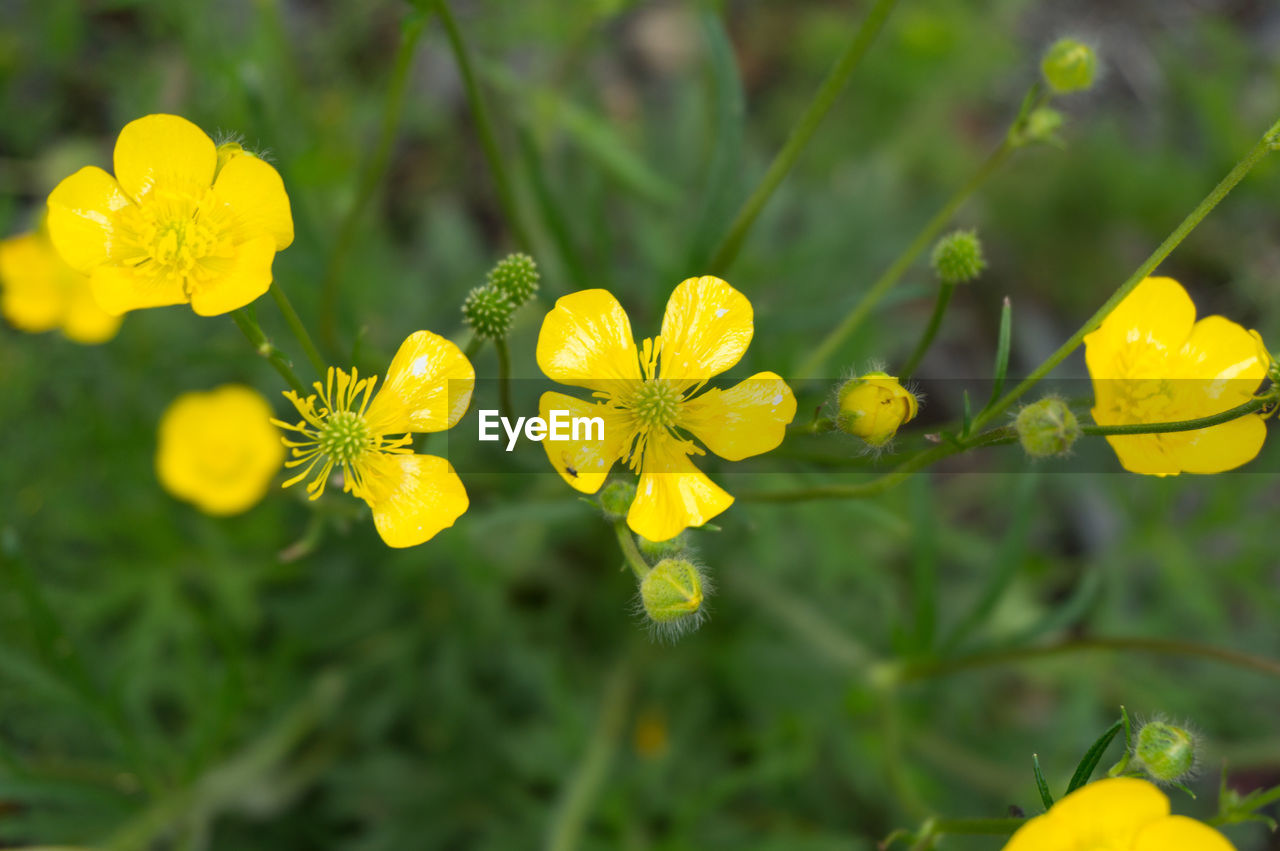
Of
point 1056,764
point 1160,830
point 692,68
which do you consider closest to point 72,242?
point 1160,830

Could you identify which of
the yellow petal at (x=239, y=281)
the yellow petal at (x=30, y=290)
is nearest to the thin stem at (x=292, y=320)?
the yellow petal at (x=239, y=281)

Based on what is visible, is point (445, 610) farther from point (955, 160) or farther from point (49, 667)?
point (955, 160)

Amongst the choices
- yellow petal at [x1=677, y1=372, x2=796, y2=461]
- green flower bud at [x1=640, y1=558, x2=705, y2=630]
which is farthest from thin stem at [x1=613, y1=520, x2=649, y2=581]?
yellow petal at [x1=677, y1=372, x2=796, y2=461]

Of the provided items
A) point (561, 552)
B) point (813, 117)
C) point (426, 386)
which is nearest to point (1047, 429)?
point (813, 117)

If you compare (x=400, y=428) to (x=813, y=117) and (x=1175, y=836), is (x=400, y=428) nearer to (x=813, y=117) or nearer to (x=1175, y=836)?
(x=813, y=117)

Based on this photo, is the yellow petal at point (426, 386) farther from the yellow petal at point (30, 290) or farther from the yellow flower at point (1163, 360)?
the yellow petal at point (30, 290)
